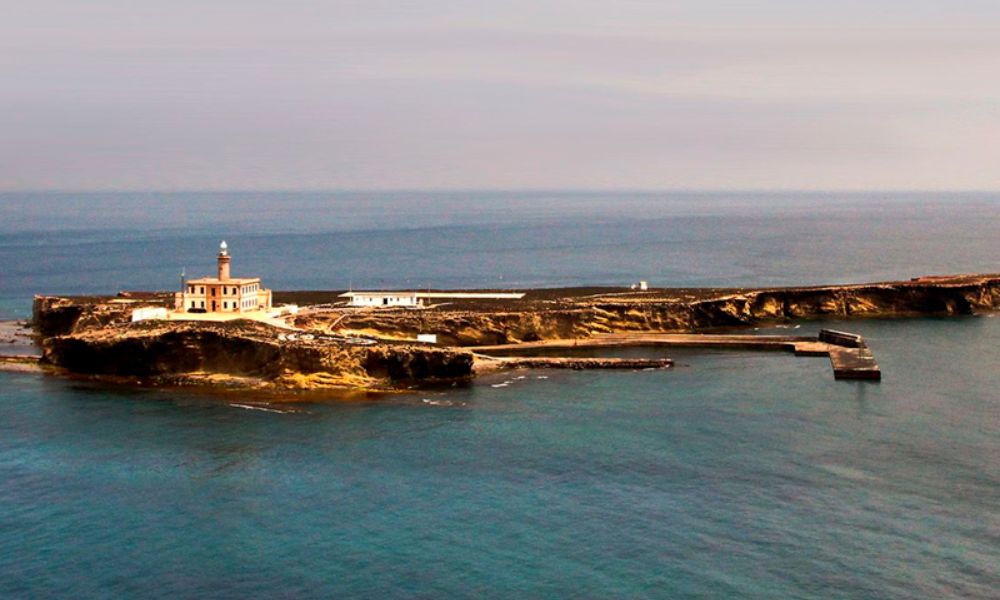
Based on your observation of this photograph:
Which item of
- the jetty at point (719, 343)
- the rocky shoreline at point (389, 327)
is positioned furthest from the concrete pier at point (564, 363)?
the rocky shoreline at point (389, 327)

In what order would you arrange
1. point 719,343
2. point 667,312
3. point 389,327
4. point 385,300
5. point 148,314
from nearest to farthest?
point 148,314 < point 389,327 < point 719,343 < point 385,300 < point 667,312

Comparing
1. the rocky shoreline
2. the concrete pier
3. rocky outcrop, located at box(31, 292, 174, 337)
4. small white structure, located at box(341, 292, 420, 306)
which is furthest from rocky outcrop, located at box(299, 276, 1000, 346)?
rocky outcrop, located at box(31, 292, 174, 337)

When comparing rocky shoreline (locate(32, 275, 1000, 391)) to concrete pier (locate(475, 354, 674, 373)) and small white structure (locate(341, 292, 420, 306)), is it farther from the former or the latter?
small white structure (locate(341, 292, 420, 306))

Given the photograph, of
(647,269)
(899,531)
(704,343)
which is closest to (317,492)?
(899,531)

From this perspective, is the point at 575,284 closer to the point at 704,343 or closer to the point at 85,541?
the point at 704,343

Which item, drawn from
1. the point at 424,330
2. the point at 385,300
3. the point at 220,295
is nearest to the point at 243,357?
the point at 220,295

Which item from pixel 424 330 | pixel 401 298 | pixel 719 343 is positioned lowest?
pixel 719 343

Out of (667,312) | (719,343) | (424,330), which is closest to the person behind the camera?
(424,330)

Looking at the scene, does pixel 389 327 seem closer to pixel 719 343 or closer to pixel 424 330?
pixel 424 330
